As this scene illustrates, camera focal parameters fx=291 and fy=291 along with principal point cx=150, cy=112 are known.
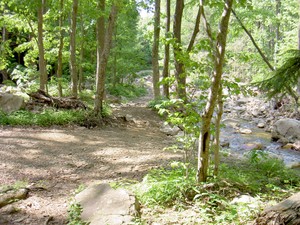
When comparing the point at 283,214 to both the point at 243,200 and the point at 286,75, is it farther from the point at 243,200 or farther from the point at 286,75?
the point at 286,75

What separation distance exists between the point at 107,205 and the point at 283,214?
6.41ft

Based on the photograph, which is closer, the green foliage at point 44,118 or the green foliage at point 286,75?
the green foliage at point 286,75

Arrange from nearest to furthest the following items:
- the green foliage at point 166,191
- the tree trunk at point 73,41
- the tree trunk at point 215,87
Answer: the tree trunk at point 215,87 → the green foliage at point 166,191 → the tree trunk at point 73,41

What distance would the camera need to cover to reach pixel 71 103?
32.4ft

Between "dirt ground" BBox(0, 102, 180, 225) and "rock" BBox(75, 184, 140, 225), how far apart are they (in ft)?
0.96

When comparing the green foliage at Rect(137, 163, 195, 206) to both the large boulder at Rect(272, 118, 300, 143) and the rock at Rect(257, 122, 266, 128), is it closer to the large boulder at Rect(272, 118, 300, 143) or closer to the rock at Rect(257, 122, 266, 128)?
the large boulder at Rect(272, 118, 300, 143)

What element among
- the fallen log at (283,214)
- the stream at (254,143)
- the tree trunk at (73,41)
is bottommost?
the stream at (254,143)

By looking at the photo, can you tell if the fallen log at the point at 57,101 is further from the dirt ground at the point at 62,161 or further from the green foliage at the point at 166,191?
the green foliage at the point at 166,191

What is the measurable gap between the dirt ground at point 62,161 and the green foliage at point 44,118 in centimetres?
41

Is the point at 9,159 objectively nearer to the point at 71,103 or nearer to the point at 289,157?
the point at 71,103

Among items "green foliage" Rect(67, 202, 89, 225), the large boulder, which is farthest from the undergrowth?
the large boulder

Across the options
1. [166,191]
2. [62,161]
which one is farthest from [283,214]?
[62,161]

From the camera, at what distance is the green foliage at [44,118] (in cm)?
823

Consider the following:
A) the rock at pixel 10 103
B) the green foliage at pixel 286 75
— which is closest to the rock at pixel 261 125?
the green foliage at pixel 286 75
